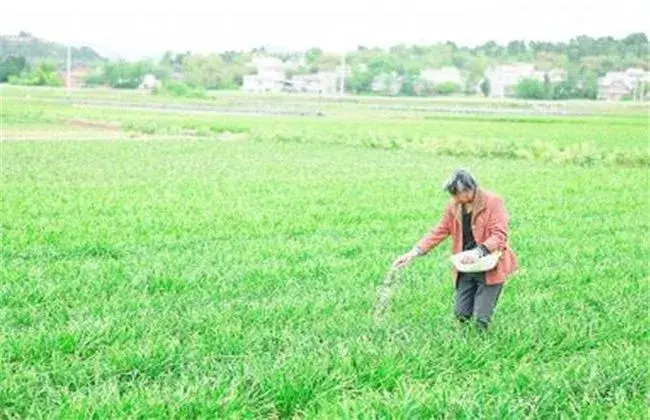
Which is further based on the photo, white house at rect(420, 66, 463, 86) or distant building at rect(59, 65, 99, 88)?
white house at rect(420, 66, 463, 86)

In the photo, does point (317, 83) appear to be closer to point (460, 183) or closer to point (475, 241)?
point (475, 241)

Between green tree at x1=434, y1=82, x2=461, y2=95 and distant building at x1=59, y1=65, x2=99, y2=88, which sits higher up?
distant building at x1=59, y1=65, x2=99, y2=88

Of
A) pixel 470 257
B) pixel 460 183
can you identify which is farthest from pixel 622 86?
pixel 460 183

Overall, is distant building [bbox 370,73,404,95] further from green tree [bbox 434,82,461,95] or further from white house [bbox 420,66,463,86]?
green tree [bbox 434,82,461,95]

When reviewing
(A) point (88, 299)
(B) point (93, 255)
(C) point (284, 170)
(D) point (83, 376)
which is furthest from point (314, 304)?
(C) point (284, 170)

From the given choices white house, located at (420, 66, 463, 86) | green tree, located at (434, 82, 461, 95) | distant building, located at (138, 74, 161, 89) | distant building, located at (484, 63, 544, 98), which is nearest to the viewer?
distant building, located at (484, 63, 544, 98)

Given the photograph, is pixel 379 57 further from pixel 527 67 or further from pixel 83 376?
pixel 83 376

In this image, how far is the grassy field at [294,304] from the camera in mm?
6766

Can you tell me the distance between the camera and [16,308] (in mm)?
9461

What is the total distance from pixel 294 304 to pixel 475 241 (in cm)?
239

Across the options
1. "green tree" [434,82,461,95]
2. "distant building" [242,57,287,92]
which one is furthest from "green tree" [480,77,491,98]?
"distant building" [242,57,287,92]

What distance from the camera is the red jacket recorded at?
8.08m

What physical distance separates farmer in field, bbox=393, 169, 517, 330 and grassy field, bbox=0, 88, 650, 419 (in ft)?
1.00

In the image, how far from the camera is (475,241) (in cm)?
830
